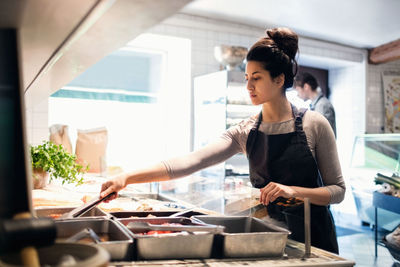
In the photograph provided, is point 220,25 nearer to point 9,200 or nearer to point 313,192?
point 313,192

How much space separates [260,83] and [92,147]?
9.83ft

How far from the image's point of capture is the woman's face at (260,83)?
194cm

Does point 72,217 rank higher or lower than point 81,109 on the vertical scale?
lower

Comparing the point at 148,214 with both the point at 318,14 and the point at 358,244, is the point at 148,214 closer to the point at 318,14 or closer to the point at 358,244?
the point at 358,244

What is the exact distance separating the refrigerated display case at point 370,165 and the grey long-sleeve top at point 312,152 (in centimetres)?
351

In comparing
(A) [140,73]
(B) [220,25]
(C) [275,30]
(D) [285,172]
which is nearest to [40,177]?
(D) [285,172]

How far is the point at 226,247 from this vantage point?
1165mm

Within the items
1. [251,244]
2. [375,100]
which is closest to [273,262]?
[251,244]

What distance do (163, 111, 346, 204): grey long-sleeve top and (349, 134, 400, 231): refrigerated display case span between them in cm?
351

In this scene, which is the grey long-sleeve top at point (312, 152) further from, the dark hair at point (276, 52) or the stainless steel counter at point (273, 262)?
the stainless steel counter at point (273, 262)

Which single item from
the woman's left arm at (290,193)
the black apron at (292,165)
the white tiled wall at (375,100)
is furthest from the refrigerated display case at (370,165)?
the woman's left arm at (290,193)

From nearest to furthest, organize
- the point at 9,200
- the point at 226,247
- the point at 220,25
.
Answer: the point at 9,200 < the point at 226,247 < the point at 220,25

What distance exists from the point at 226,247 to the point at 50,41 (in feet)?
2.45

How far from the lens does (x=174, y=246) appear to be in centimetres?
113
